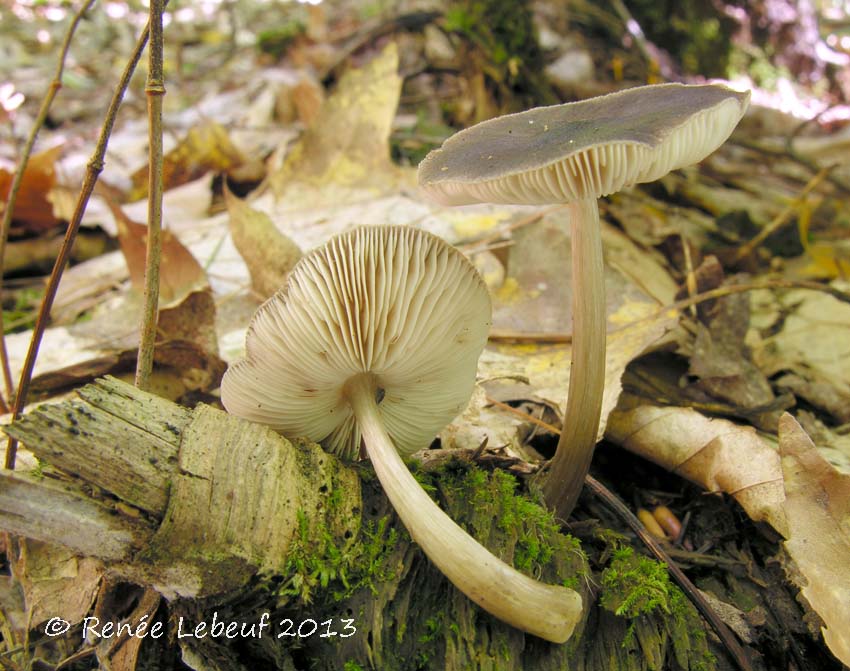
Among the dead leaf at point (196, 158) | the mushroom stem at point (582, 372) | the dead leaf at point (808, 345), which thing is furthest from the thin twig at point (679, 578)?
the dead leaf at point (196, 158)

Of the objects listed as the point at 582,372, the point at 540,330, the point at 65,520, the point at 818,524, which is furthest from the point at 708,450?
the point at 65,520

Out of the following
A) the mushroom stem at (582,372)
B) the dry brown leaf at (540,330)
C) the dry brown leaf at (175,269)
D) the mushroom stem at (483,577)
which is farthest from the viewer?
the dry brown leaf at (175,269)

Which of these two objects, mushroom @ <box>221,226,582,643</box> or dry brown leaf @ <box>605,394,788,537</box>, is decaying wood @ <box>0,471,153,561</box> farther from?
Answer: dry brown leaf @ <box>605,394,788,537</box>

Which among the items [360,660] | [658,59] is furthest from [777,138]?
[360,660]

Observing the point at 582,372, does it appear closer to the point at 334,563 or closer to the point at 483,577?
the point at 483,577

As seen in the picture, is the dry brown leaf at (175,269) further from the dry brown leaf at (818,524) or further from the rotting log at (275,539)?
the dry brown leaf at (818,524)
